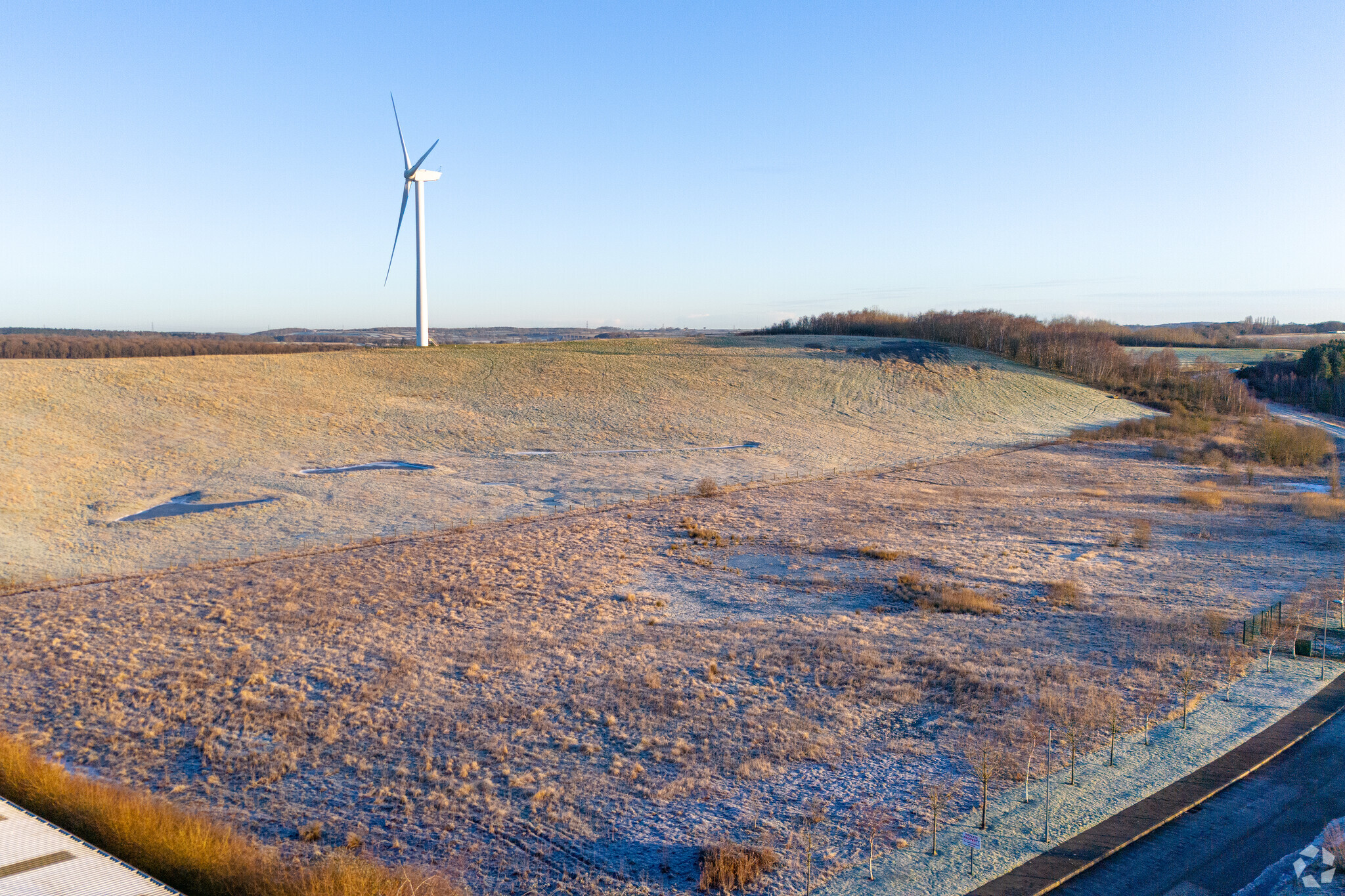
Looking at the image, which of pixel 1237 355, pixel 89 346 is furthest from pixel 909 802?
pixel 1237 355

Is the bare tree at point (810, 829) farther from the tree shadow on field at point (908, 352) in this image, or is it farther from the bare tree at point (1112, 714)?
the tree shadow on field at point (908, 352)

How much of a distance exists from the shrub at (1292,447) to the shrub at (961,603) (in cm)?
3195

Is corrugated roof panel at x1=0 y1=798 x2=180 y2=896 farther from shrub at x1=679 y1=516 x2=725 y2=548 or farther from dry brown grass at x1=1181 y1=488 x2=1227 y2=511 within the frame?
dry brown grass at x1=1181 y1=488 x2=1227 y2=511

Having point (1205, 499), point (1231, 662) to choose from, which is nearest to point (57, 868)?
point (1231, 662)

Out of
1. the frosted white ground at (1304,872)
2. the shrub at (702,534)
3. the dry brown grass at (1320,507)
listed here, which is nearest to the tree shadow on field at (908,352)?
the dry brown grass at (1320,507)

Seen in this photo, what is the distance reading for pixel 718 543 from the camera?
23.3m

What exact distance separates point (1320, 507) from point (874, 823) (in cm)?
2641

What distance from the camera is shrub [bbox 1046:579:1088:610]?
17328 mm

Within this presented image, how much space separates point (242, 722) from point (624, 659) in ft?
18.5

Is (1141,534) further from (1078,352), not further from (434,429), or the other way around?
(1078,352)

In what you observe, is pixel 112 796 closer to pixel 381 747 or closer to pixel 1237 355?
pixel 381 747

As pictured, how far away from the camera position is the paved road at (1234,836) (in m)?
→ 7.99

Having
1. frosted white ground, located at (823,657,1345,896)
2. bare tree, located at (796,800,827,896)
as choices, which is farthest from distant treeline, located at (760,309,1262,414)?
bare tree, located at (796,800,827,896)

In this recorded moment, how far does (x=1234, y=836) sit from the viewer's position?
345 inches
